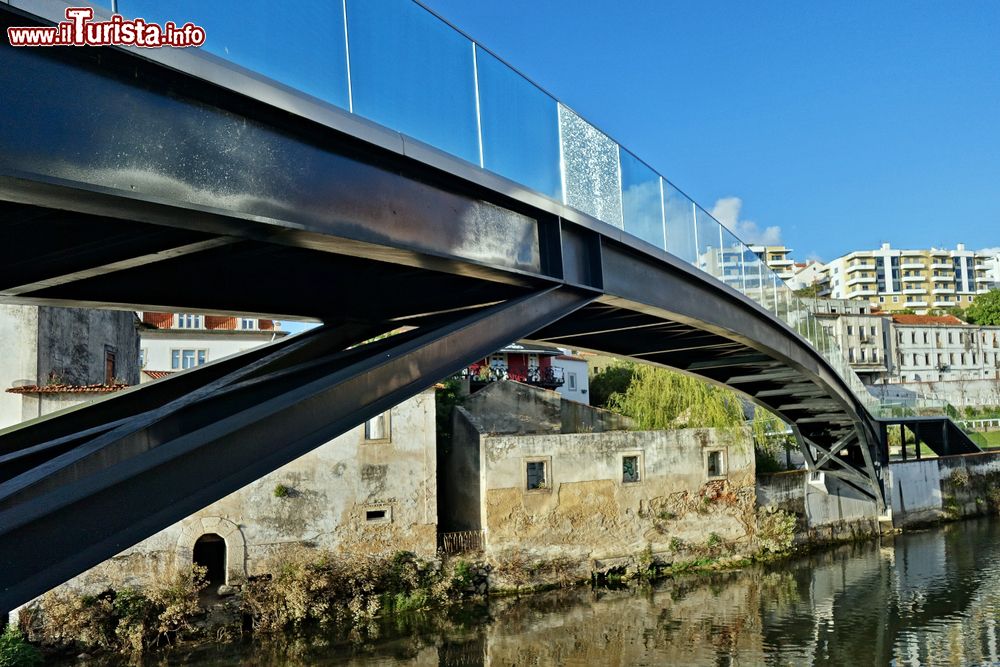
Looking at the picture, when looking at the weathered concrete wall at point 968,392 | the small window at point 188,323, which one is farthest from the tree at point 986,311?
the small window at point 188,323

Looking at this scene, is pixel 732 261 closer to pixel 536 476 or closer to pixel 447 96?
pixel 447 96

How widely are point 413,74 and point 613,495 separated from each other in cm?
1560

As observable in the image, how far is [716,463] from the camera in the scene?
2112 centimetres

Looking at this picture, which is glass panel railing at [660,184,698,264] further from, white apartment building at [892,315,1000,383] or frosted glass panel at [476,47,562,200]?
white apartment building at [892,315,1000,383]

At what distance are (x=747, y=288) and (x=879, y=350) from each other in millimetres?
52060

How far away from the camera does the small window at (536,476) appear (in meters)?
18.5

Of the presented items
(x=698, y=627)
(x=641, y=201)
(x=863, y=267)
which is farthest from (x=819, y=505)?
(x=863, y=267)

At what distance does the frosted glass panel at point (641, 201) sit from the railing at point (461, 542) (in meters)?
10.9

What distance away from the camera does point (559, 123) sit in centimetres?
705

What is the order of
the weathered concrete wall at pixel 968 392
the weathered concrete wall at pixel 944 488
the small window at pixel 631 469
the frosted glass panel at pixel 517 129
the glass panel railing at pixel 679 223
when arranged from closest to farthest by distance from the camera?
the frosted glass panel at pixel 517 129
the glass panel railing at pixel 679 223
the small window at pixel 631 469
the weathered concrete wall at pixel 944 488
the weathered concrete wall at pixel 968 392

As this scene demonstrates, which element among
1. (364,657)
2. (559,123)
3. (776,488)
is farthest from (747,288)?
(776,488)

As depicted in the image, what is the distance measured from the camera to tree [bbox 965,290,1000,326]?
7069 centimetres

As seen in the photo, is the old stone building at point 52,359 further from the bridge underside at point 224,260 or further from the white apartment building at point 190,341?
the bridge underside at point 224,260

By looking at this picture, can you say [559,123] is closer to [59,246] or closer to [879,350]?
[59,246]
